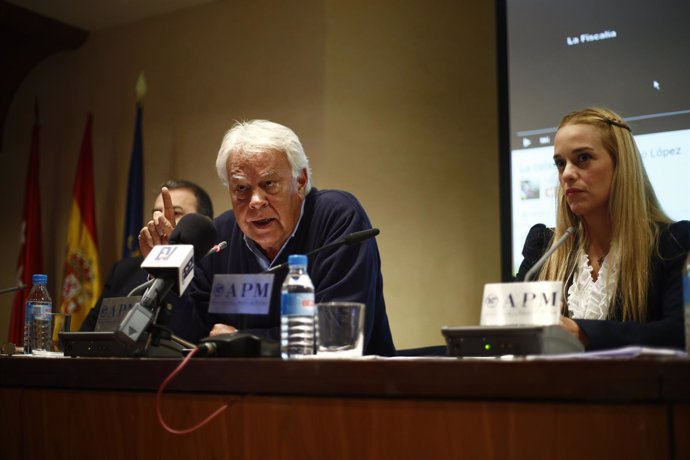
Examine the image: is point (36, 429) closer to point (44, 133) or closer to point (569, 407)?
point (569, 407)

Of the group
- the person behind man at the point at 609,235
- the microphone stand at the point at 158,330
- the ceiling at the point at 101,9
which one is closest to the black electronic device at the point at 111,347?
the microphone stand at the point at 158,330

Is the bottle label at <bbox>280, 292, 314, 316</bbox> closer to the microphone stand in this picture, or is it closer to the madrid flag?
the microphone stand

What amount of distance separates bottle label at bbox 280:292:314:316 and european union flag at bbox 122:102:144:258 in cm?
285

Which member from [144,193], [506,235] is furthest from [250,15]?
[506,235]

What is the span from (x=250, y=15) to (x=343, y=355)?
296 cm

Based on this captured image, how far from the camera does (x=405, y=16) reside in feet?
12.3

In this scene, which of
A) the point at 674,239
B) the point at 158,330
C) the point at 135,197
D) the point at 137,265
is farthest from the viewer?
the point at 135,197

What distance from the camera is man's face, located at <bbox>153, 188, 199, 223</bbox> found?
3.12 meters

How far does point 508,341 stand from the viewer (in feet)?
4.05

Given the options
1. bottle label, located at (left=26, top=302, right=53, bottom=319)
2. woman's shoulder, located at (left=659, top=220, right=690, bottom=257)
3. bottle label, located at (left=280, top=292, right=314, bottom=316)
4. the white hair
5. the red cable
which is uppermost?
the white hair

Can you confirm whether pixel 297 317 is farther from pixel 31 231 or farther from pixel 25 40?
pixel 25 40

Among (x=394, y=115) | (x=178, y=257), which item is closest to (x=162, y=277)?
(x=178, y=257)

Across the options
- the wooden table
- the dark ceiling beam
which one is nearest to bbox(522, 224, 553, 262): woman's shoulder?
the wooden table

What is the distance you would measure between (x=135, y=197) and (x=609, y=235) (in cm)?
283
